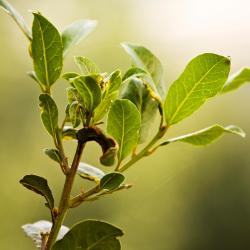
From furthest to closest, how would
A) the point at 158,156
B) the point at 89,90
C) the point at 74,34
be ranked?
the point at 158,156
the point at 74,34
the point at 89,90

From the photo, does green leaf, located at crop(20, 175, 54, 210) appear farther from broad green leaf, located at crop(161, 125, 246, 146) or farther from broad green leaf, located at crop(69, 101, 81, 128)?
broad green leaf, located at crop(161, 125, 246, 146)

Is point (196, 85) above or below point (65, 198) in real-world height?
above

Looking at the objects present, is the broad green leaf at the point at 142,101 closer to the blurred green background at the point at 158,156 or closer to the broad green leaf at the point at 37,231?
the broad green leaf at the point at 37,231

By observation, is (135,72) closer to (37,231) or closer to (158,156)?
(37,231)

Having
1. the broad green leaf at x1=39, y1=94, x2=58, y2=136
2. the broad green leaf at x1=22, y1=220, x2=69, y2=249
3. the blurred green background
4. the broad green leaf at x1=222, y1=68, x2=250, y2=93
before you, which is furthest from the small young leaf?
the blurred green background

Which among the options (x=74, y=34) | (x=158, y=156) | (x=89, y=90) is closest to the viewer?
(x=89, y=90)

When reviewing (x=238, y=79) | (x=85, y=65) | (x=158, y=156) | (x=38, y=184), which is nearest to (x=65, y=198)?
(x=38, y=184)

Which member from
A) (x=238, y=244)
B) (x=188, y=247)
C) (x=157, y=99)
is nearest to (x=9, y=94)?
(x=188, y=247)
